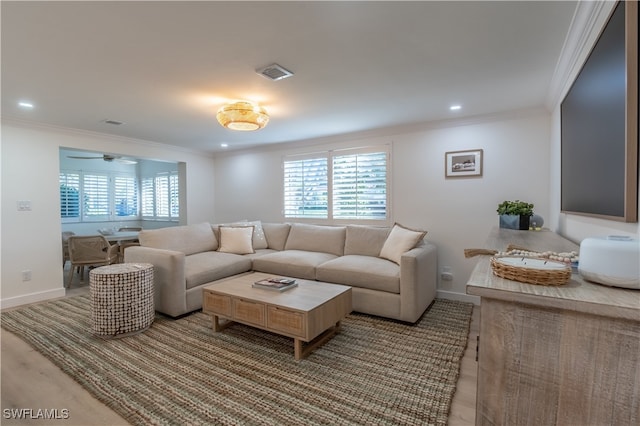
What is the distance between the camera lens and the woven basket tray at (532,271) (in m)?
0.90

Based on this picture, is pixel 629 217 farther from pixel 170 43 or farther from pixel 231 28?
pixel 170 43

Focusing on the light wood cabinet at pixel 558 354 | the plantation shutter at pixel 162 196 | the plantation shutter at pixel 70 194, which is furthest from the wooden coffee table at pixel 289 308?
the plantation shutter at pixel 70 194

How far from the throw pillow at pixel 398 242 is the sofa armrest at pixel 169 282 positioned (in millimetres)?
2320

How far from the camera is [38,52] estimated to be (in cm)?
196

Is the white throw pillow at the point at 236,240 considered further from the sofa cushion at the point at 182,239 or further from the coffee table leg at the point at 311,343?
the coffee table leg at the point at 311,343

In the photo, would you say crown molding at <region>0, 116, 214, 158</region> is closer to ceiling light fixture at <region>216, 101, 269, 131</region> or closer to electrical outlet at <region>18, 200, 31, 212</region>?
electrical outlet at <region>18, 200, 31, 212</region>

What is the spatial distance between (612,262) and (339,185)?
3766mm

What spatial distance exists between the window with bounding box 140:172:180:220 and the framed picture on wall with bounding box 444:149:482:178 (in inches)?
208

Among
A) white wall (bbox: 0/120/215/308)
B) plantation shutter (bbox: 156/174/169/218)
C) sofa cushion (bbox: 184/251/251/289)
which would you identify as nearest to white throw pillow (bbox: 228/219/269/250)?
sofa cushion (bbox: 184/251/251/289)

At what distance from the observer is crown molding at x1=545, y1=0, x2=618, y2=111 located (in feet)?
4.64

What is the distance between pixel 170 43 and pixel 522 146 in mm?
3556

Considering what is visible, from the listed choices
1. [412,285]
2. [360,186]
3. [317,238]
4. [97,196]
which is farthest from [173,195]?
[412,285]

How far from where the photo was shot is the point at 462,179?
11.8 feet

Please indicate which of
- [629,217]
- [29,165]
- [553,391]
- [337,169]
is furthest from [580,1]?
[29,165]
